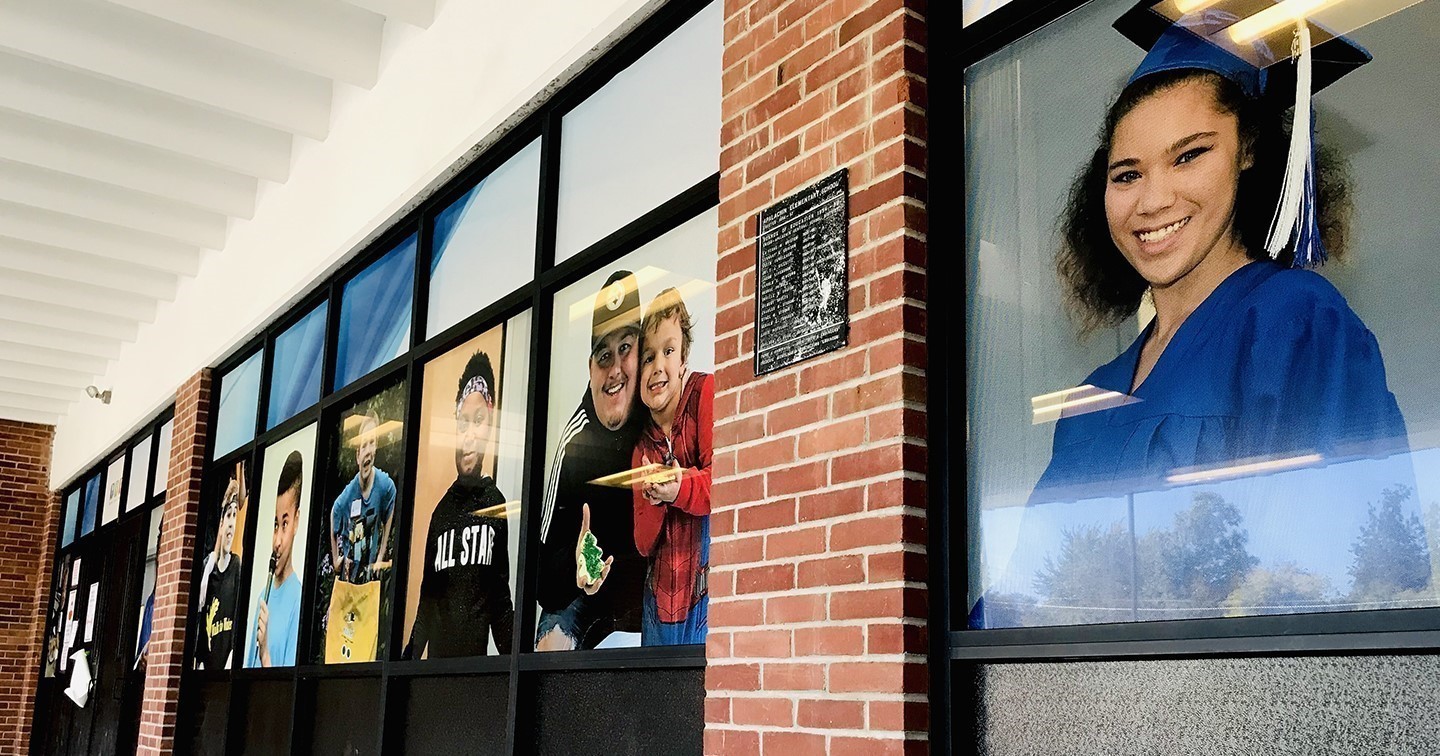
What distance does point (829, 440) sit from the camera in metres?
2.70

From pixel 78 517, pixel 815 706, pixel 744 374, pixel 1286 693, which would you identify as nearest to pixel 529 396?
pixel 744 374

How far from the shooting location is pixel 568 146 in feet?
14.2

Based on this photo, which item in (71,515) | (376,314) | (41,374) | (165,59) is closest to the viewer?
(376,314)

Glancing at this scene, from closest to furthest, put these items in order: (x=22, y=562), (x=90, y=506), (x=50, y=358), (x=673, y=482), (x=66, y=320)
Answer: (x=673, y=482)
(x=66, y=320)
(x=50, y=358)
(x=90, y=506)
(x=22, y=562)

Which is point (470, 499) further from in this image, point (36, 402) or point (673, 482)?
point (36, 402)

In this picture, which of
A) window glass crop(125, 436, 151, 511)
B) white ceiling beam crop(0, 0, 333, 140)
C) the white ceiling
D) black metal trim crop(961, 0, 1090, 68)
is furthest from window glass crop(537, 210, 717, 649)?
window glass crop(125, 436, 151, 511)

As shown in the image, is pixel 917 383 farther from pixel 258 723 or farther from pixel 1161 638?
pixel 258 723

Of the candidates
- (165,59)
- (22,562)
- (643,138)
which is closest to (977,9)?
(643,138)

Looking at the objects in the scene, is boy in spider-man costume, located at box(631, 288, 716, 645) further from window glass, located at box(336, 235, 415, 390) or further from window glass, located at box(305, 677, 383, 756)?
window glass, located at box(336, 235, 415, 390)

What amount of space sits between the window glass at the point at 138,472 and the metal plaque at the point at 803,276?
7426mm

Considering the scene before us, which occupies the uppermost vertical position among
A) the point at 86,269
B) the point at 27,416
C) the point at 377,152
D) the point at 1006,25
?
the point at 86,269

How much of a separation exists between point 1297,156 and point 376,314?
435 cm

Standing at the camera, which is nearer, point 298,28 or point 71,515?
point 298,28

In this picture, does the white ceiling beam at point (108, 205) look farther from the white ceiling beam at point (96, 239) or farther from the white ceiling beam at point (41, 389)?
the white ceiling beam at point (41, 389)
